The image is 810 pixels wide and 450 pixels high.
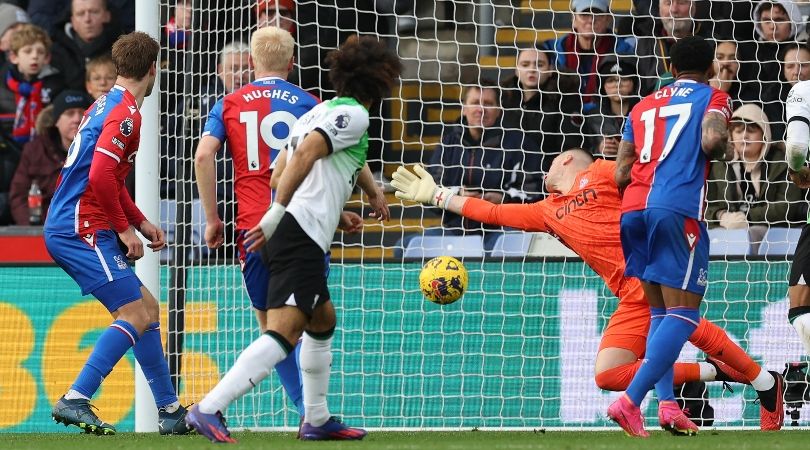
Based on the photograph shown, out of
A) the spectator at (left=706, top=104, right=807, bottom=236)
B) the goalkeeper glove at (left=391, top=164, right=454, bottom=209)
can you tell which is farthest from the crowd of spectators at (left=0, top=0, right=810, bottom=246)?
the goalkeeper glove at (left=391, top=164, right=454, bottom=209)

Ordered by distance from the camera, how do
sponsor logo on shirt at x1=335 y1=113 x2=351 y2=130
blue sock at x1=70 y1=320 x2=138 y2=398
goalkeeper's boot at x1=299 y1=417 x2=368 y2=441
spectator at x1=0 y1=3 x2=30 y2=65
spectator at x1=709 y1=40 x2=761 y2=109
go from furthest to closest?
spectator at x1=0 y1=3 x2=30 y2=65, spectator at x1=709 y1=40 x2=761 y2=109, blue sock at x1=70 y1=320 x2=138 y2=398, goalkeeper's boot at x1=299 y1=417 x2=368 y2=441, sponsor logo on shirt at x1=335 y1=113 x2=351 y2=130

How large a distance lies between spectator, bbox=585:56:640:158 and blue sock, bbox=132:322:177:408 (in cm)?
392

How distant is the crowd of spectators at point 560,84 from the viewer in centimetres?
922

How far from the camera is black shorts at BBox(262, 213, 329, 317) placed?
5926 millimetres

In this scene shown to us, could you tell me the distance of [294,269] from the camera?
19.5ft

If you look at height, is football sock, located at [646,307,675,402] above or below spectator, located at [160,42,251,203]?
below

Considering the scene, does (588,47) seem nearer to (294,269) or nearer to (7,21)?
(294,269)

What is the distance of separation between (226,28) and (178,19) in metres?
0.35

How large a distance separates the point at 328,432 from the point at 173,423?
1557 mm

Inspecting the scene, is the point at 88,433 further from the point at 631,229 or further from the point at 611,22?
the point at 611,22

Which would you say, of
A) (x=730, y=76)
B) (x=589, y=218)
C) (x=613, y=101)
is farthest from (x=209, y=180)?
(x=730, y=76)

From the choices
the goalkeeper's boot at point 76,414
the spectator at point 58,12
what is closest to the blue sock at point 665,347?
the goalkeeper's boot at point 76,414

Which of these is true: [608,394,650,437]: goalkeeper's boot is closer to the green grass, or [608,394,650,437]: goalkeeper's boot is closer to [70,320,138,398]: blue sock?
the green grass

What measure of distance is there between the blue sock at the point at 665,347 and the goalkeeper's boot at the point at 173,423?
2.60 m
